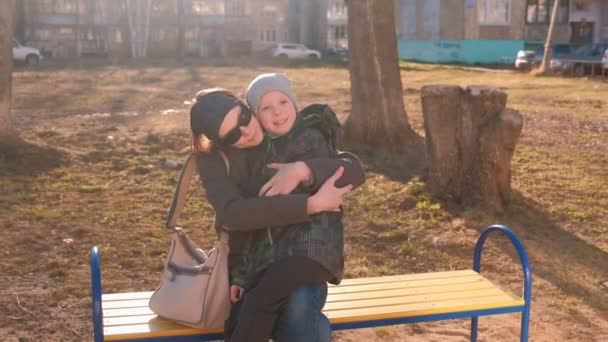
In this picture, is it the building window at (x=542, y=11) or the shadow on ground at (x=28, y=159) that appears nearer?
the shadow on ground at (x=28, y=159)

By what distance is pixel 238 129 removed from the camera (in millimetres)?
3365

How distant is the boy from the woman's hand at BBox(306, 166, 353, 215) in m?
0.07

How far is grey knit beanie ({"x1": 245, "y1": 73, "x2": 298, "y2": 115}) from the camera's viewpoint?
135 inches

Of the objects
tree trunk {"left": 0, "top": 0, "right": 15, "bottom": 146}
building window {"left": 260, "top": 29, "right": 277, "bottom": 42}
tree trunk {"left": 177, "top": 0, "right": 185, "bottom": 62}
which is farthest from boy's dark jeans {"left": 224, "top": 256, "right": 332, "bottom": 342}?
building window {"left": 260, "top": 29, "right": 277, "bottom": 42}

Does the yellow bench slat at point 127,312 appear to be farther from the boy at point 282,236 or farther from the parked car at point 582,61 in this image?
the parked car at point 582,61

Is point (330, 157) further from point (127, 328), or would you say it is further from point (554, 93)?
point (554, 93)

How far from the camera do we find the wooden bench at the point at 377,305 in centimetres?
333

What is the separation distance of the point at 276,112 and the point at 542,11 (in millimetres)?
41646

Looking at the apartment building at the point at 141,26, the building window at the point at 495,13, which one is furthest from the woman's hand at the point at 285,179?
the apartment building at the point at 141,26

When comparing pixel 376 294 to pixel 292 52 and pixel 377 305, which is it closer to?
pixel 377 305

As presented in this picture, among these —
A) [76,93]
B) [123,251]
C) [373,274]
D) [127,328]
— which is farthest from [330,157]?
[76,93]

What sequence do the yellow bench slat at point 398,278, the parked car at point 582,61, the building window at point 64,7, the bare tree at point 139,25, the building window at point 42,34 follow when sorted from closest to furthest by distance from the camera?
the yellow bench slat at point 398,278 < the parked car at point 582,61 < the bare tree at point 139,25 < the building window at point 42,34 < the building window at point 64,7

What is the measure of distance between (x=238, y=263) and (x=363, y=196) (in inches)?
189

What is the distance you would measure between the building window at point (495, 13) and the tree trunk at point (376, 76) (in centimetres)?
3356
